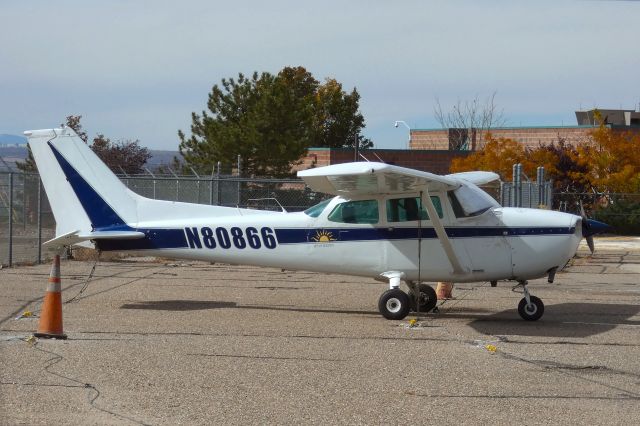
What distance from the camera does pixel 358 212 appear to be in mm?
12883

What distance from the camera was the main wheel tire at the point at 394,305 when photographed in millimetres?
12328

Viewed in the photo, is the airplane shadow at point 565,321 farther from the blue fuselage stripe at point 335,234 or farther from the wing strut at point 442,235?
the blue fuselage stripe at point 335,234

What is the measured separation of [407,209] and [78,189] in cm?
454

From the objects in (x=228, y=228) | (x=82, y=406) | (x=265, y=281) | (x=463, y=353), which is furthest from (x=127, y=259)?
(x=82, y=406)

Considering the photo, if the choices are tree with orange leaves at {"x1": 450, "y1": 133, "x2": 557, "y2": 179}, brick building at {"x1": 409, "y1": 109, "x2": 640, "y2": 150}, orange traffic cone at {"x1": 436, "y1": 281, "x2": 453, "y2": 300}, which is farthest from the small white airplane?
brick building at {"x1": 409, "y1": 109, "x2": 640, "y2": 150}

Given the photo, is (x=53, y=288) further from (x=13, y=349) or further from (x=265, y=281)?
(x=265, y=281)

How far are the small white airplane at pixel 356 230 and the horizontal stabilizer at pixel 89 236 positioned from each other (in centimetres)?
2

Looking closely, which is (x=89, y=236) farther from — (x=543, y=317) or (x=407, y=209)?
(x=543, y=317)

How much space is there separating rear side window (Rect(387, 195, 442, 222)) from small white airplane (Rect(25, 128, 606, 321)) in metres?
0.01

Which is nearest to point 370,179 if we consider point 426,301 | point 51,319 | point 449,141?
point 426,301

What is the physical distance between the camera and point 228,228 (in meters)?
13.1

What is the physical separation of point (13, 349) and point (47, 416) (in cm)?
278

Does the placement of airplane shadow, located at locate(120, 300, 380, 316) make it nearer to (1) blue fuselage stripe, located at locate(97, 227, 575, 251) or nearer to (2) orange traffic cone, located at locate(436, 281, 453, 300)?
(1) blue fuselage stripe, located at locate(97, 227, 575, 251)

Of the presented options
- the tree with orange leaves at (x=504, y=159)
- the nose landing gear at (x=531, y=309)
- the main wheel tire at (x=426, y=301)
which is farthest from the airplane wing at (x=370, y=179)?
the tree with orange leaves at (x=504, y=159)
